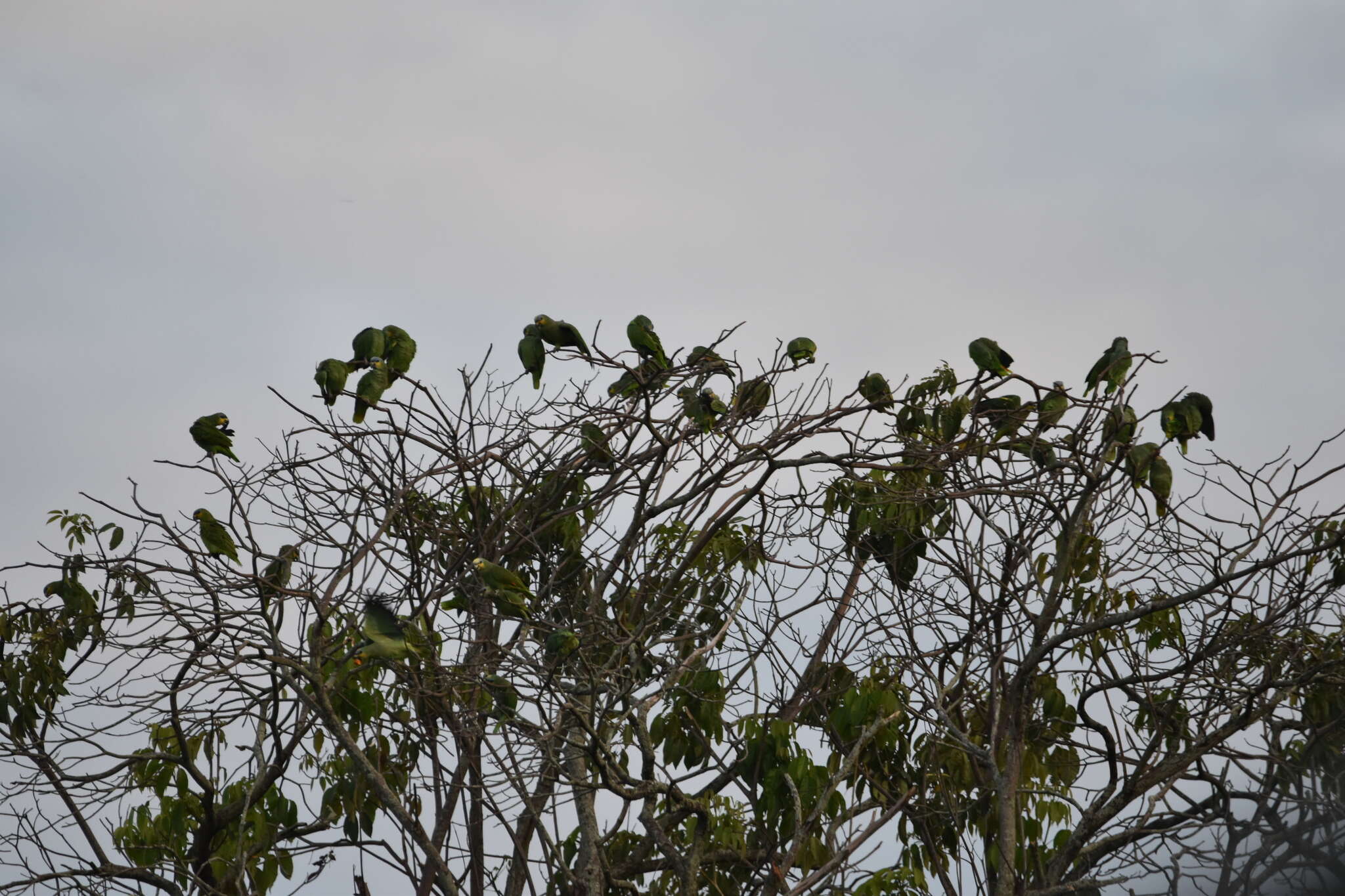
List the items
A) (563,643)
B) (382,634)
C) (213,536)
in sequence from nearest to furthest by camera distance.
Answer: (382,634) < (563,643) < (213,536)

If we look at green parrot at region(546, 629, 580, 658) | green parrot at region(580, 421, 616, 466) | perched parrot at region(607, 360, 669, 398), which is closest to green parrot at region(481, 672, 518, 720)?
green parrot at region(546, 629, 580, 658)

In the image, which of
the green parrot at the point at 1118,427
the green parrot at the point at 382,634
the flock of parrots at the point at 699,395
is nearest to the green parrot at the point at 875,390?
the flock of parrots at the point at 699,395

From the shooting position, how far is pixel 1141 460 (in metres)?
4.34

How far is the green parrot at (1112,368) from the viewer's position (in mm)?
4582

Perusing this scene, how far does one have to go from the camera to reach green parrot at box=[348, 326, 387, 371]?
4.32 metres

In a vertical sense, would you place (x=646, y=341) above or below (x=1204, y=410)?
above

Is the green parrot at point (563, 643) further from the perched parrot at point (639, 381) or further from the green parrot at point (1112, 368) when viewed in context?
the green parrot at point (1112, 368)

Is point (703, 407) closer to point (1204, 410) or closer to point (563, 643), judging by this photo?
point (563, 643)

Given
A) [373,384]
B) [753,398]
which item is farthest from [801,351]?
[373,384]

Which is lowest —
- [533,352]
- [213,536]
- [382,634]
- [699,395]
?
[382,634]

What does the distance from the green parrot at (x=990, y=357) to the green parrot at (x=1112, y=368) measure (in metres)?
0.34

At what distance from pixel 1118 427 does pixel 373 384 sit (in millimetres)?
2897

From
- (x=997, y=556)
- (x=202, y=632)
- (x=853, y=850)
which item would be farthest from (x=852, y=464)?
(x=202, y=632)

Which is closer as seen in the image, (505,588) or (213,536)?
(505,588)
